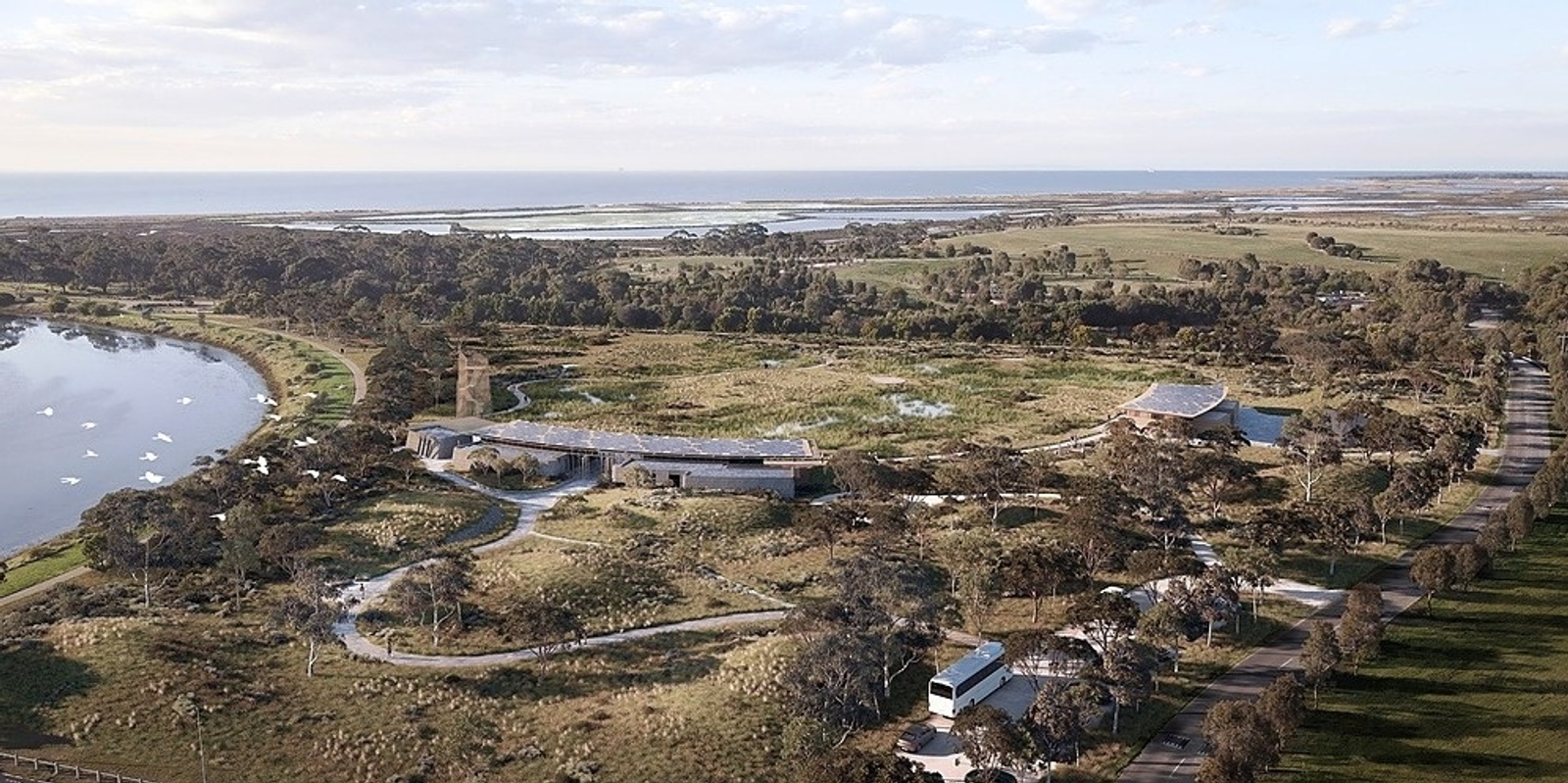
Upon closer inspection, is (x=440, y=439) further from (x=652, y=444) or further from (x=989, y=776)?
(x=989, y=776)

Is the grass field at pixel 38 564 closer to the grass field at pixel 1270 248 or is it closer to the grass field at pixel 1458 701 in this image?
the grass field at pixel 1458 701

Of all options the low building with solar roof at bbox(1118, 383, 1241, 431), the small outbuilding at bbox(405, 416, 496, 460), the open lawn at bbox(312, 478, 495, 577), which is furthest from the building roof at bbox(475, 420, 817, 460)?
the low building with solar roof at bbox(1118, 383, 1241, 431)

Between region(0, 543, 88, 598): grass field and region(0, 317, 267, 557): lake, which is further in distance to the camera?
region(0, 317, 267, 557): lake

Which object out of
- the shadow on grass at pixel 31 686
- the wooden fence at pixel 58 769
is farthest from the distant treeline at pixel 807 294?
the wooden fence at pixel 58 769

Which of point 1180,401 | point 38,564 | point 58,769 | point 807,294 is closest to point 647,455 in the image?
point 38,564

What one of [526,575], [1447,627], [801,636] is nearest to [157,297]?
[526,575]

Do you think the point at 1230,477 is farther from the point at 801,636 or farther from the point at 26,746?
the point at 26,746

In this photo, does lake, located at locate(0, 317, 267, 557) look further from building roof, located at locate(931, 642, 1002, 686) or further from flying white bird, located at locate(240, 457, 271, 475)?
building roof, located at locate(931, 642, 1002, 686)
